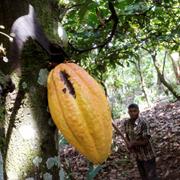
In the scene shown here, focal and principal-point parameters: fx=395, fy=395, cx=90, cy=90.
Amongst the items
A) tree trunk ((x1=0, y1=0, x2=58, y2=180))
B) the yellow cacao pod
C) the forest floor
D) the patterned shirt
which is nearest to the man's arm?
the patterned shirt

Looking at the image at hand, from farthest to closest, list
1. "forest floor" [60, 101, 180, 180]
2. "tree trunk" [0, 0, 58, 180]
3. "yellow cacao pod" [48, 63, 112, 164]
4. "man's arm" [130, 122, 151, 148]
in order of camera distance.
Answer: "forest floor" [60, 101, 180, 180]
"man's arm" [130, 122, 151, 148]
"tree trunk" [0, 0, 58, 180]
"yellow cacao pod" [48, 63, 112, 164]

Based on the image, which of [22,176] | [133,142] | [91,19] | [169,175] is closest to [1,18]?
[22,176]

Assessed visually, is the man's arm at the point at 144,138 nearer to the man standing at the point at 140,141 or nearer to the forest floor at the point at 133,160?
the man standing at the point at 140,141

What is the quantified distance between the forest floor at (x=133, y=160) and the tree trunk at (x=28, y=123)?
4.48m

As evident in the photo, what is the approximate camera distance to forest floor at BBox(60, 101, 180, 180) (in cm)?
551

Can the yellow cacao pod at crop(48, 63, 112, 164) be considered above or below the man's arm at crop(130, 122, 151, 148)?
below

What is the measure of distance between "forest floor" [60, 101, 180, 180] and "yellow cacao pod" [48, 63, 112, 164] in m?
4.58

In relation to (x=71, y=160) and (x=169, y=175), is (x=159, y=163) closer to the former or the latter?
(x=169, y=175)

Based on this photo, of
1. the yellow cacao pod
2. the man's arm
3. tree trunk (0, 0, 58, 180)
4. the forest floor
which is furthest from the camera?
the forest floor

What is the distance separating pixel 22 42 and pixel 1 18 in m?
0.10

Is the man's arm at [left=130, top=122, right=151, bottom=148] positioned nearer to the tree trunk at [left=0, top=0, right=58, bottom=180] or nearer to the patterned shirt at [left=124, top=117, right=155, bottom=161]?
the patterned shirt at [left=124, top=117, right=155, bottom=161]

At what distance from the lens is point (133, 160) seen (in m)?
6.12

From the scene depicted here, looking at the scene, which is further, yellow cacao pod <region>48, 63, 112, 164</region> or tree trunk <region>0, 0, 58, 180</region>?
Answer: tree trunk <region>0, 0, 58, 180</region>

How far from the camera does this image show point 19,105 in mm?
867
